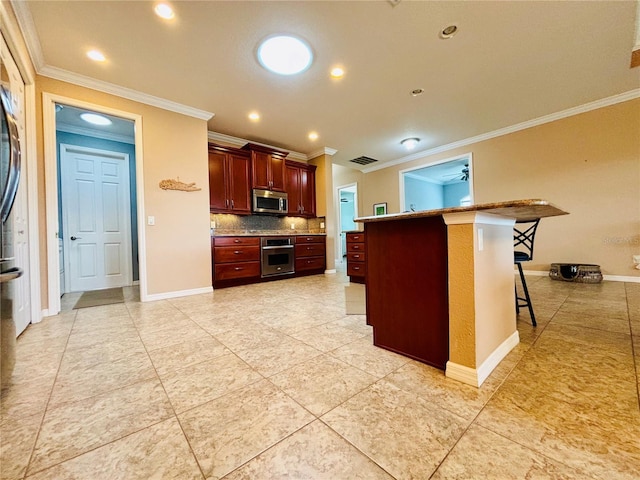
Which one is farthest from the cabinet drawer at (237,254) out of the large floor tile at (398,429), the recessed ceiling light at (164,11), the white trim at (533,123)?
the white trim at (533,123)

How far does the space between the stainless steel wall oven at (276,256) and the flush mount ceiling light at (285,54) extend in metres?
2.57

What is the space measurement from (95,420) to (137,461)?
39cm

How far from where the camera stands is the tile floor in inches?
32.5

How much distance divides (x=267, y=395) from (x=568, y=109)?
568 cm

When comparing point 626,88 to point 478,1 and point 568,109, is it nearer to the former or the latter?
point 568,109

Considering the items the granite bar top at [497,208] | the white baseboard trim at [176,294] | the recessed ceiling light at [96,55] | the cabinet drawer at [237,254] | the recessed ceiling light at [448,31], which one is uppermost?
the recessed ceiling light at [448,31]

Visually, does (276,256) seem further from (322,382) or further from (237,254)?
(322,382)

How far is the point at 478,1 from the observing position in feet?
6.72

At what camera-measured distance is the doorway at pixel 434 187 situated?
6936 millimetres

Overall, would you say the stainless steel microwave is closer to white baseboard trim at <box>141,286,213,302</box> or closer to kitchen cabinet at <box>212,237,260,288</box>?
kitchen cabinet at <box>212,237,260,288</box>

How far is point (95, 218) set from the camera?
13.8 ft

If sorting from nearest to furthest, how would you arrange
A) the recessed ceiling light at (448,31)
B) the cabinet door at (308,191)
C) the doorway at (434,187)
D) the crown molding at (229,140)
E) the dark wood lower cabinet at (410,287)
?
the dark wood lower cabinet at (410,287) → the recessed ceiling light at (448,31) → the crown molding at (229,140) → the cabinet door at (308,191) → the doorway at (434,187)

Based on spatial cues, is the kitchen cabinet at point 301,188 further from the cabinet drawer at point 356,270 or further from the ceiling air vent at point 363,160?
the cabinet drawer at point 356,270

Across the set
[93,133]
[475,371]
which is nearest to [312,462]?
[475,371]
